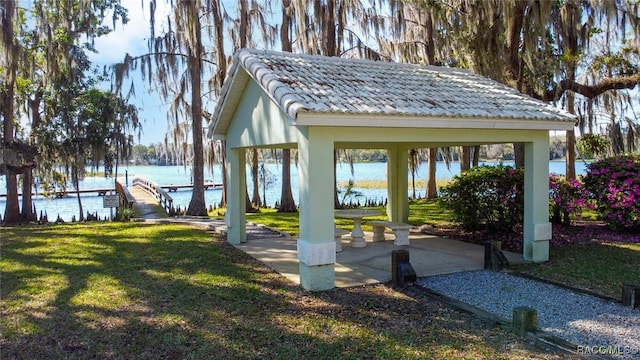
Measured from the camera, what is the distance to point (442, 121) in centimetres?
630

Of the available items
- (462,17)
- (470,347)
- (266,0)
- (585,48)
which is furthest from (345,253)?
(266,0)

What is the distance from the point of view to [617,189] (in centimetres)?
949

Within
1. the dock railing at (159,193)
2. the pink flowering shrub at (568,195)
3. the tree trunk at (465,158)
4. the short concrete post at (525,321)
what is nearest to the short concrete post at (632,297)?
the short concrete post at (525,321)

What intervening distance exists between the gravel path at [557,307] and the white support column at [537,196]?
3.60 ft

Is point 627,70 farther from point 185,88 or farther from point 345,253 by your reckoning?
point 185,88

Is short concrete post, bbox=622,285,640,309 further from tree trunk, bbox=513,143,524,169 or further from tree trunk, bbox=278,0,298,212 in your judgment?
tree trunk, bbox=278,0,298,212

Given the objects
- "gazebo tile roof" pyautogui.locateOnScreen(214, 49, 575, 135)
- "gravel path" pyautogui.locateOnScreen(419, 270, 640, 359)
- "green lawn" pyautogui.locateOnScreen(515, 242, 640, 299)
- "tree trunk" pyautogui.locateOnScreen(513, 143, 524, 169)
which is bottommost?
"gravel path" pyautogui.locateOnScreen(419, 270, 640, 359)

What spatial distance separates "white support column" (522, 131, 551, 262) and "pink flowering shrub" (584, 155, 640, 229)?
3319mm

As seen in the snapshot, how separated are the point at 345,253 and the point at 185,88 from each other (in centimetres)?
1137

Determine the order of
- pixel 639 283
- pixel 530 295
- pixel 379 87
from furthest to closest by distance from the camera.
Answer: pixel 379 87
pixel 639 283
pixel 530 295

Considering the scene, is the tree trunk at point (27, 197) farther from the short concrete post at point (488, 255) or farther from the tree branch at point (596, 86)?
the tree branch at point (596, 86)

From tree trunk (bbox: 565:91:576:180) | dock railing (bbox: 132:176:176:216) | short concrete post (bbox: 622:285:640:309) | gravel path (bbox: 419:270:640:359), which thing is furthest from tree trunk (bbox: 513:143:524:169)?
dock railing (bbox: 132:176:176:216)

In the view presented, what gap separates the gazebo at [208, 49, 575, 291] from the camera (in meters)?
5.72

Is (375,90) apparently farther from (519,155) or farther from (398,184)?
(519,155)
